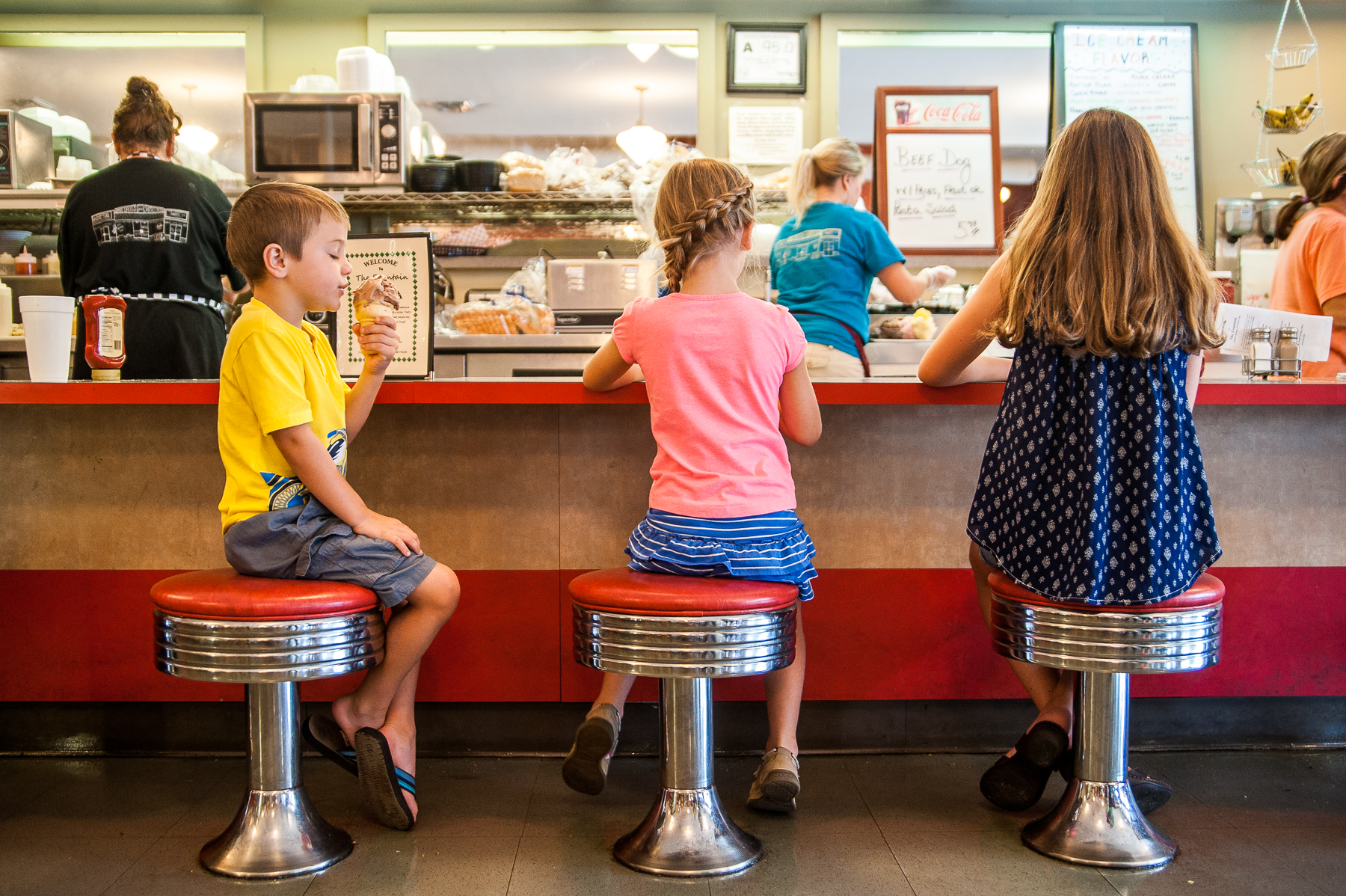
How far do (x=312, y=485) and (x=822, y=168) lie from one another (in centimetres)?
199

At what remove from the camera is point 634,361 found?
6.14 feet

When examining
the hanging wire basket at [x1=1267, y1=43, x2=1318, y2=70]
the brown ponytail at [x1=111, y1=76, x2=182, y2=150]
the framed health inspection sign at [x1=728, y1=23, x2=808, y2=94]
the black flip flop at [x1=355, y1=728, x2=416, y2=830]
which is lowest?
the black flip flop at [x1=355, y1=728, x2=416, y2=830]

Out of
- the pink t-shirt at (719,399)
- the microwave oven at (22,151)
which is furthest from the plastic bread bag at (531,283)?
the pink t-shirt at (719,399)

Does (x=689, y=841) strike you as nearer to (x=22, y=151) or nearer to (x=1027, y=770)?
(x=1027, y=770)

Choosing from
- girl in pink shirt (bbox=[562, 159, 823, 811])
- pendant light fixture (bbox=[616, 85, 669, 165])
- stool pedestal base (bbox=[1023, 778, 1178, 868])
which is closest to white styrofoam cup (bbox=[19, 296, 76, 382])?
girl in pink shirt (bbox=[562, 159, 823, 811])

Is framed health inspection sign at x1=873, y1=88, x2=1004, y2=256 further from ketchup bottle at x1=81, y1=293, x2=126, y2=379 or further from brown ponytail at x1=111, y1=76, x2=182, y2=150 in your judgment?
ketchup bottle at x1=81, y1=293, x2=126, y2=379

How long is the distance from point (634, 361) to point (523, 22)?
11.6ft

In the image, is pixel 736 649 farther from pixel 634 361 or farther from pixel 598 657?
pixel 634 361

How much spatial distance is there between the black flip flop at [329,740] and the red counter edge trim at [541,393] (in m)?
0.66

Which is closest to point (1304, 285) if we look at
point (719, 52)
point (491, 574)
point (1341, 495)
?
point (1341, 495)

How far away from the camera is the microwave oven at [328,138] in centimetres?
408

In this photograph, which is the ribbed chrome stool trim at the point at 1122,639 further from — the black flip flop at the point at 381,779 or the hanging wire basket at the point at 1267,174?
the hanging wire basket at the point at 1267,174

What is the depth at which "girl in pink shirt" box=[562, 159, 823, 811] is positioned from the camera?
175 cm

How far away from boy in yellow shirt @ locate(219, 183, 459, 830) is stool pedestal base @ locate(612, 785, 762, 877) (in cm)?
48
